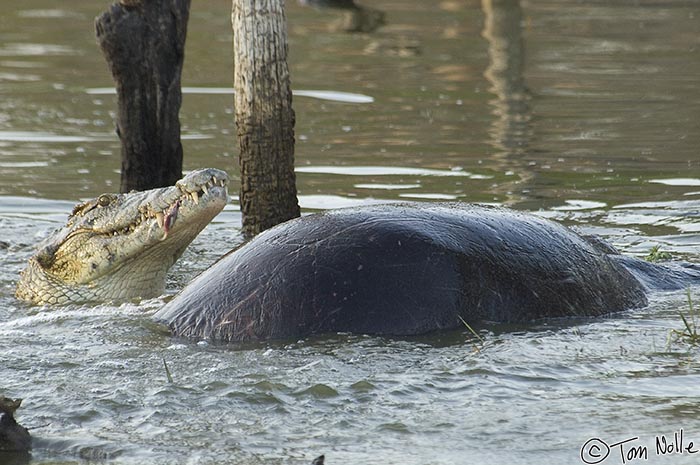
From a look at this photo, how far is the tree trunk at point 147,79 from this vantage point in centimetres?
855

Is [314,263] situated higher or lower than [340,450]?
higher

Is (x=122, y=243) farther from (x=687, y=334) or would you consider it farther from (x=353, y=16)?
(x=353, y=16)

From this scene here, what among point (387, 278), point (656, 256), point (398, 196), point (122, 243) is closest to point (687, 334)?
point (387, 278)

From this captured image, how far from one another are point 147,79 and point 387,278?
4031 millimetres

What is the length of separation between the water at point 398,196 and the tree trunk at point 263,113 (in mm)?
495

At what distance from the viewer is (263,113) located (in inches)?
320

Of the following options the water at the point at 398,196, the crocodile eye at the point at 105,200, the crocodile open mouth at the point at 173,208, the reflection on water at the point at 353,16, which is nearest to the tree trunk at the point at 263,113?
the water at the point at 398,196

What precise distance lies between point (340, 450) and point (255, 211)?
4.40m

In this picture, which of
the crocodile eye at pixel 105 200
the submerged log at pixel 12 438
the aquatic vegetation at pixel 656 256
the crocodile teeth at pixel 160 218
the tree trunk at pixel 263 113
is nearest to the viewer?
the submerged log at pixel 12 438

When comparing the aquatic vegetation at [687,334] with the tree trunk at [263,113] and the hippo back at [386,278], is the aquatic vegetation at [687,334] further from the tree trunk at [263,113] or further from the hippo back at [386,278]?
the tree trunk at [263,113]

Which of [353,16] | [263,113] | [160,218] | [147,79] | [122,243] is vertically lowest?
[122,243]

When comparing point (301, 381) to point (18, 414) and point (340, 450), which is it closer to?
point (340, 450)

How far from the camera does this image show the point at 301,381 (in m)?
4.79

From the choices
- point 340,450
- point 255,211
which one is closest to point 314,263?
point 340,450
